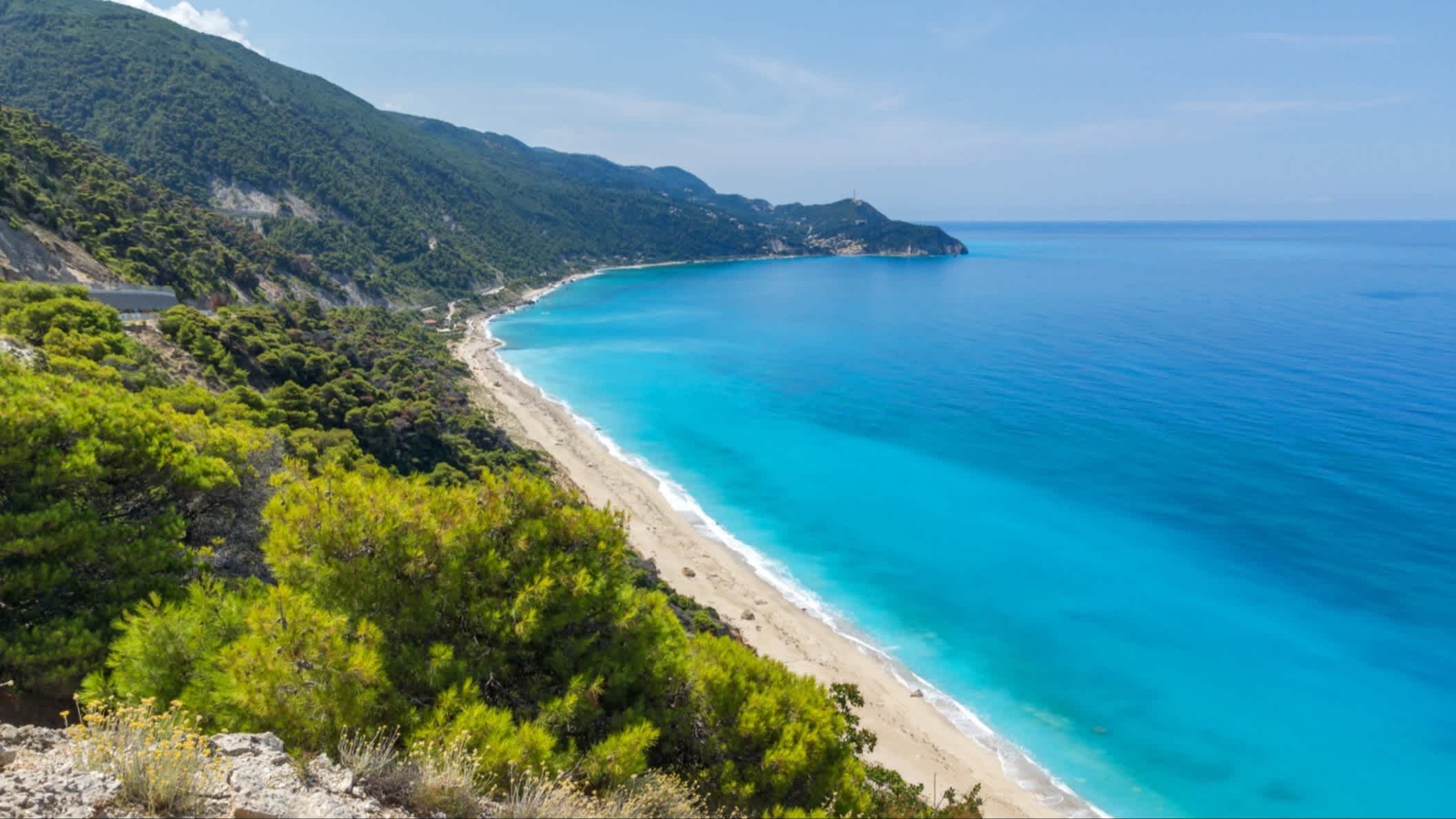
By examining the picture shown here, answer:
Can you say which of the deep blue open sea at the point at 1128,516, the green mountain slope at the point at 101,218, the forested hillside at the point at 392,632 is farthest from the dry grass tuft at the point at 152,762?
the green mountain slope at the point at 101,218

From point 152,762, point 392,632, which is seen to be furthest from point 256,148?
point 152,762

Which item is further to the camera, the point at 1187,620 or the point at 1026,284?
the point at 1026,284

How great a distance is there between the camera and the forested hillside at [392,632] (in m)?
7.31

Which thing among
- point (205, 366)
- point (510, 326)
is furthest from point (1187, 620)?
point (510, 326)

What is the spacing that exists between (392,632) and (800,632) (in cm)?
2215

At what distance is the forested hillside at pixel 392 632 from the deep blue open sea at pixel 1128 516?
17689mm

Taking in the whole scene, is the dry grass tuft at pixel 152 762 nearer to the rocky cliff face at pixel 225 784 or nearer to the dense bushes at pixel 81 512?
the rocky cliff face at pixel 225 784

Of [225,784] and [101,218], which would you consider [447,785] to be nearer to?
[225,784]

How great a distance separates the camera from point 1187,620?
30.7 m

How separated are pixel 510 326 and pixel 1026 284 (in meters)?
99.0

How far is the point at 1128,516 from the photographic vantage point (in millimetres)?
39938

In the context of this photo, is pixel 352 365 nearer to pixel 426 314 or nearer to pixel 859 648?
pixel 859 648

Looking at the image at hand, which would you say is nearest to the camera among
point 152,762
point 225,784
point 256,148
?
Result: point 152,762

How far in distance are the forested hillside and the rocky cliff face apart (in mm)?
401
